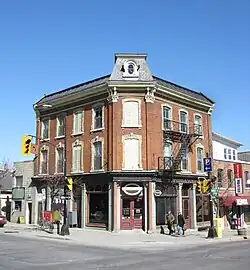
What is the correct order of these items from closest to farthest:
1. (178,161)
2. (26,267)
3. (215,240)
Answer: (26,267)
(215,240)
(178,161)

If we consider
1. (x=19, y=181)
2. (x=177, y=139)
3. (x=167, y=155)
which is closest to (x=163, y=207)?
(x=167, y=155)

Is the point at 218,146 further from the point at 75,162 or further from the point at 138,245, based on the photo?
the point at 138,245

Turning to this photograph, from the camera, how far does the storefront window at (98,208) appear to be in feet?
105

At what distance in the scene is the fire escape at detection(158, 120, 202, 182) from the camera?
1270 inches

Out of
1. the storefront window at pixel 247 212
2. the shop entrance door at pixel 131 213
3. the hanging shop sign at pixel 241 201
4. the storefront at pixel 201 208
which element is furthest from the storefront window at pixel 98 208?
the storefront window at pixel 247 212

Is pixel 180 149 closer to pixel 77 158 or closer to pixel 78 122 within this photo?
pixel 77 158

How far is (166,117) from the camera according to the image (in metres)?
34.2

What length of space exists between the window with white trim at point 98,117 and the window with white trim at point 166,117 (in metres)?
5.25

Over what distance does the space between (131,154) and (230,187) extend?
14605mm

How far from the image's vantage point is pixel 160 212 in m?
32.2

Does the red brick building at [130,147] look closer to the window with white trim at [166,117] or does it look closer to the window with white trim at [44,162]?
the window with white trim at [166,117]

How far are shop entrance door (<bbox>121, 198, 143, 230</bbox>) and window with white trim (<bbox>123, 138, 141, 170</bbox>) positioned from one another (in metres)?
2.65

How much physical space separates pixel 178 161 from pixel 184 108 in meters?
5.67

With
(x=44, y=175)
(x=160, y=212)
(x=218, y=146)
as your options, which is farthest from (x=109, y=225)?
(x=218, y=146)
